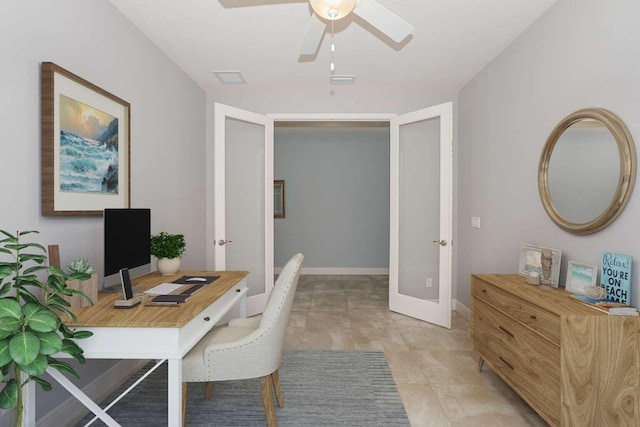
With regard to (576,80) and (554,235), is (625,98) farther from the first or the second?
(554,235)

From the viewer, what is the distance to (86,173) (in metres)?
2.21

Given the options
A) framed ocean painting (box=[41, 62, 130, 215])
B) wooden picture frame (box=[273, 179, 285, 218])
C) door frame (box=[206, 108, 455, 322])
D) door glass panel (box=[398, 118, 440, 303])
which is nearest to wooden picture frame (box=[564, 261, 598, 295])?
door glass panel (box=[398, 118, 440, 303])

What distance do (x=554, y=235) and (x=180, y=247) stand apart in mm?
2679

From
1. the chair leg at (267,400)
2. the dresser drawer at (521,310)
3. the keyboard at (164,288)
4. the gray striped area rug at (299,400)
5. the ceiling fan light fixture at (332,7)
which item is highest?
the ceiling fan light fixture at (332,7)

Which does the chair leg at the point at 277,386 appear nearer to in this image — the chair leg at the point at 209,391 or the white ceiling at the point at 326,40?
the chair leg at the point at 209,391

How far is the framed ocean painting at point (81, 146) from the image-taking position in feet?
6.26

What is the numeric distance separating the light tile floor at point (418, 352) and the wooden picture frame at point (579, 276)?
0.82 metres

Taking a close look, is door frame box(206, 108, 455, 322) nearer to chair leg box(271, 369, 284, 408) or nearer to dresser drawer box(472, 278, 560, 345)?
dresser drawer box(472, 278, 560, 345)

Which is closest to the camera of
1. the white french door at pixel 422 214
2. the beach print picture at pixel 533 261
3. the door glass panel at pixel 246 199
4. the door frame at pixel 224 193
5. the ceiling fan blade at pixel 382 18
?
the ceiling fan blade at pixel 382 18

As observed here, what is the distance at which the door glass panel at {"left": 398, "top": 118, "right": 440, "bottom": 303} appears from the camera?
3.85 meters

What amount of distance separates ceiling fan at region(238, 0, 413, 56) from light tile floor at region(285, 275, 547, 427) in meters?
2.24

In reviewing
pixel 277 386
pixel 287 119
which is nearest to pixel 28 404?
pixel 277 386

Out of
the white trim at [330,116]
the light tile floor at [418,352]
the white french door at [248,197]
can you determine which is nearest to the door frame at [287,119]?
the white trim at [330,116]

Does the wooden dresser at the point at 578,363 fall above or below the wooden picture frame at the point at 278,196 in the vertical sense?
below
